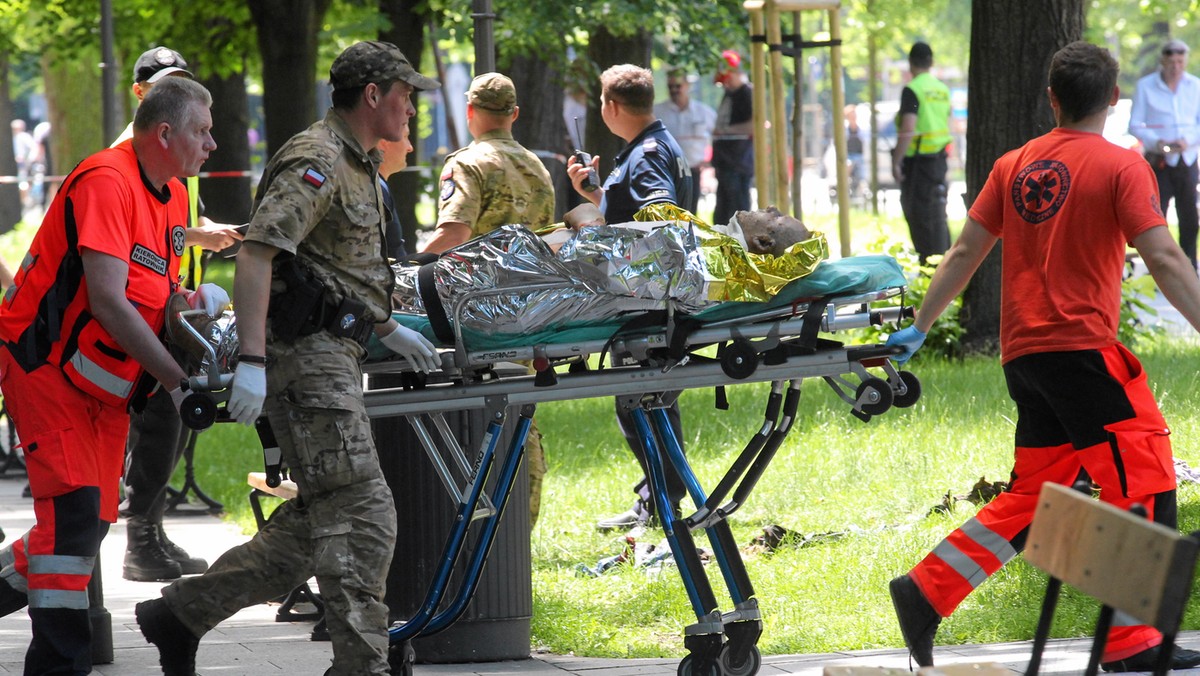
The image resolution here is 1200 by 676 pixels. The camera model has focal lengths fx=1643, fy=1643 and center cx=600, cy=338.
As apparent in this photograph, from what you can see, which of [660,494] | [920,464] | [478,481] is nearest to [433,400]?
[478,481]

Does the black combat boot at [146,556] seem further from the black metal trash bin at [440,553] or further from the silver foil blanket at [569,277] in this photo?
the silver foil blanket at [569,277]

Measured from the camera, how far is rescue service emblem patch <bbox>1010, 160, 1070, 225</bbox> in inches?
203

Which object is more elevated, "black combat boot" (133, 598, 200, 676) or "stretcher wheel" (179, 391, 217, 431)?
"stretcher wheel" (179, 391, 217, 431)

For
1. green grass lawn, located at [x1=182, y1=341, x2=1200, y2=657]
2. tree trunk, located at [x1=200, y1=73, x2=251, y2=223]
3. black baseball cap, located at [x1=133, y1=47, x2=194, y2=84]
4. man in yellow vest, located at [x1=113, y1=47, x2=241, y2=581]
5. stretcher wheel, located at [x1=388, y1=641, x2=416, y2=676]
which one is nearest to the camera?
stretcher wheel, located at [x1=388, y1=641, x2=416, y2=676]

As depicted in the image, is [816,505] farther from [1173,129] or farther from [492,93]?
[1173,129]

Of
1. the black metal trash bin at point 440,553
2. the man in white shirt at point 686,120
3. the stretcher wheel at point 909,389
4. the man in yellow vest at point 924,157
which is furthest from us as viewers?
the man in white shirt at point 686,120

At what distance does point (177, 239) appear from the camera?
5254 mm

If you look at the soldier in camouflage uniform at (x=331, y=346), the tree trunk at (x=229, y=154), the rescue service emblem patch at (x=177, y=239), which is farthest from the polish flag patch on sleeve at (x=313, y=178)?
the tree trunk at (x=229, y=154)

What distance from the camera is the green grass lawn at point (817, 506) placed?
6.07 metres

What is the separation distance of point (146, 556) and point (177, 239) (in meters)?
2.53

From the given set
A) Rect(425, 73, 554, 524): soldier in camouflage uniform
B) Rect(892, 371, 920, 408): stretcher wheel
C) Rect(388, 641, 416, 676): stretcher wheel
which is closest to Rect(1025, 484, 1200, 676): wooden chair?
Rect(892, 371, 920, 408): stretcher wheel

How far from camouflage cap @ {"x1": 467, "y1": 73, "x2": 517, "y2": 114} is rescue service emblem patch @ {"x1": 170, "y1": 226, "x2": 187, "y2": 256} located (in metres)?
2.01

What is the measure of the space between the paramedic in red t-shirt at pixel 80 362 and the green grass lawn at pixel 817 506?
1477mm

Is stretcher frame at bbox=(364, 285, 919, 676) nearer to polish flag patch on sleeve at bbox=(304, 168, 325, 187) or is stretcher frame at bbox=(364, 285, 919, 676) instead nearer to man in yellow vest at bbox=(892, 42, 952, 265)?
polish flag patch on sleeve at bbox=(304, 168, 325, 187)
